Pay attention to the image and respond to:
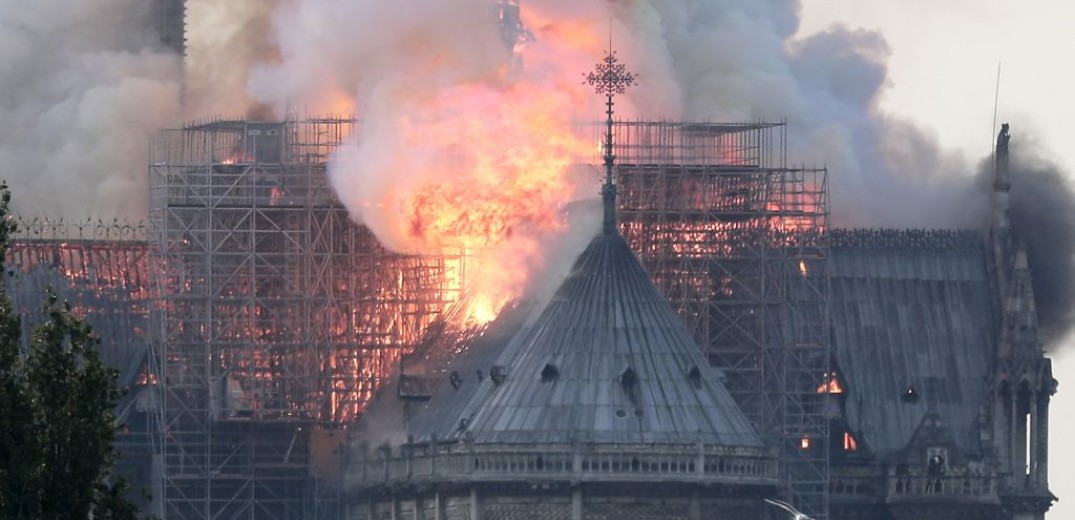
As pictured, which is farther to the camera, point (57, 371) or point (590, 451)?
point (590, 451)

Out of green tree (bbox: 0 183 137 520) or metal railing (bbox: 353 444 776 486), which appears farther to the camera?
metal railing (bbox: 353 444 776 486)

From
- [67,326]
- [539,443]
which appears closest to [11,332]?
[67,326]

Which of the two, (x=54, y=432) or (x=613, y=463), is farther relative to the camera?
(x=613, y=463)

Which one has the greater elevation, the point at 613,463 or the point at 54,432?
the point at 54,432

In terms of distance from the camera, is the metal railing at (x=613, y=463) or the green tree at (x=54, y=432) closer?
the green tree at (x=54, y=432)

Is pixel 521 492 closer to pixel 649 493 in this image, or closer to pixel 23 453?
pixel 649 493

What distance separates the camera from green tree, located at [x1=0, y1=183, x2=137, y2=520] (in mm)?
134875

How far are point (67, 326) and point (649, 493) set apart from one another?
65209mm

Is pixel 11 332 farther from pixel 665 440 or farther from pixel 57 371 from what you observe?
pixel 665 440

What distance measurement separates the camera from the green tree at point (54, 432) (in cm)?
13488

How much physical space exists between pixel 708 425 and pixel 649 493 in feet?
11.3

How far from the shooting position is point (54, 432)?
445 feet

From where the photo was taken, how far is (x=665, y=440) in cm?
19912

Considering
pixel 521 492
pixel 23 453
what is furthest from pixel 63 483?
pixel 521 492
